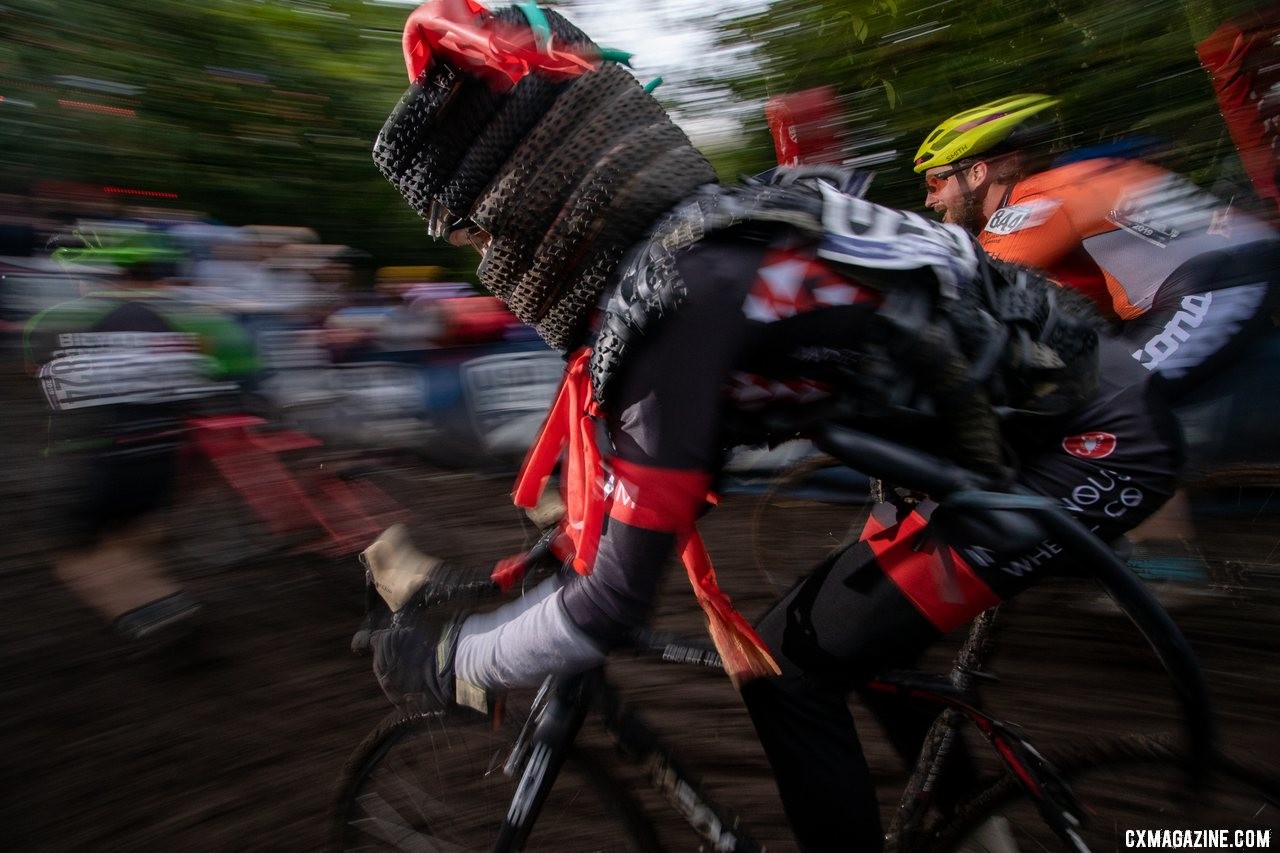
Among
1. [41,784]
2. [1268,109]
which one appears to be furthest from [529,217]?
[1268,109]

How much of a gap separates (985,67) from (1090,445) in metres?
3.38

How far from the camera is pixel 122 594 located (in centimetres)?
371

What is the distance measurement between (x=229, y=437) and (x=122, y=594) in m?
0.83

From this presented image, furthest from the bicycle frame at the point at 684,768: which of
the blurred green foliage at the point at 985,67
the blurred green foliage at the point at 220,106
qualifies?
the blurred green foliage at the point at 220,106

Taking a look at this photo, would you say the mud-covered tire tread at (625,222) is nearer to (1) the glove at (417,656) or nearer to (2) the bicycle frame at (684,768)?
(2) the bicycle frame at (684,768)

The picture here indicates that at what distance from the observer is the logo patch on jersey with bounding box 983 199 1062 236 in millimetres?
3047

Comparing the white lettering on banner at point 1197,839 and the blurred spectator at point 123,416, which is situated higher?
the white lettering on banner at point 1197,839

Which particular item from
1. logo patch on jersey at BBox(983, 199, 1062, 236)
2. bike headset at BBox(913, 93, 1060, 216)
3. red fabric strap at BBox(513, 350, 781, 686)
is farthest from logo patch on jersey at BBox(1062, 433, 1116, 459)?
bike headset at BBox(913, 93, 1060, 216)

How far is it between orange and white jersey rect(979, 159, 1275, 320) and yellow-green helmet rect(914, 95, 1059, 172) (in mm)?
334

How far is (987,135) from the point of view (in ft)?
11.1

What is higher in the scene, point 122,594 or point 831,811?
point 831,811

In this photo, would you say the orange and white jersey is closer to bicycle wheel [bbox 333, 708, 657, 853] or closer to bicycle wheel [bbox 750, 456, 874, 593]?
bicycle wheel [bbox 750, 456, 874, 593]

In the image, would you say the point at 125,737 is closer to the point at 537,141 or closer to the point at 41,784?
the point at 41,784

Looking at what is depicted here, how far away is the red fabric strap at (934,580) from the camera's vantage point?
1.61 meters
